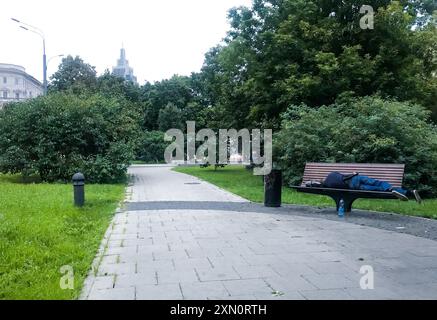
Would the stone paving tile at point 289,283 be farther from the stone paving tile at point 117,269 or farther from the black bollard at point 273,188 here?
the black bollard at point 273,188

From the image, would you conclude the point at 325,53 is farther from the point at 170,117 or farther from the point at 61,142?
the point at 170,117

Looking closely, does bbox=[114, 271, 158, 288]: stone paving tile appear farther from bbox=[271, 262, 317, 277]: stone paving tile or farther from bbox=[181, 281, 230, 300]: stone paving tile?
bbox=[271, 262, 317, 277]: stone paving tile

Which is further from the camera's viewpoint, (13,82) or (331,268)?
(13,82)

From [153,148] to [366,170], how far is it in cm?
4013

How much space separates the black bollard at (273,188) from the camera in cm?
1055

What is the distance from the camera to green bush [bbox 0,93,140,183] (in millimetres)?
17797

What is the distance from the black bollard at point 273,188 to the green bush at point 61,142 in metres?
8.96

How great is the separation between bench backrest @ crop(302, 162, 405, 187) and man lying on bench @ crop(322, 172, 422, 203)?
0.32 meters

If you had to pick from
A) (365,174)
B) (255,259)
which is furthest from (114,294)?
(365,174)

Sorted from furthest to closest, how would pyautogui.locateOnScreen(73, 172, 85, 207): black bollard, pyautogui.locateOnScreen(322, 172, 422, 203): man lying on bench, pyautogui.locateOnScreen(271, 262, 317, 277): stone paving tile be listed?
pyautogui.locateOnScreen(73, 172, 85, 207): black bollard, pyautogui.locateOnScreen(322, 172, 422, 203): man lying on bench, pyautogui.locateOnScreen(271, 262, 317, 277): stone paving tile

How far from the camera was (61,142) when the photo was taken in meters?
18.2

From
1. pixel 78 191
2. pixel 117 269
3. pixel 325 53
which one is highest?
pixel 325 53

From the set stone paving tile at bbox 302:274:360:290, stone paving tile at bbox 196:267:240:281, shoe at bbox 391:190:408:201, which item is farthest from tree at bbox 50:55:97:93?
stone paving tile at bbox 302:274:360:290

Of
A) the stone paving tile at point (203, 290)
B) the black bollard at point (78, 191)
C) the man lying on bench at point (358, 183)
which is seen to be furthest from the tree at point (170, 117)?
the stone paving tile at point (203, 290)
